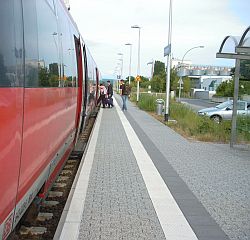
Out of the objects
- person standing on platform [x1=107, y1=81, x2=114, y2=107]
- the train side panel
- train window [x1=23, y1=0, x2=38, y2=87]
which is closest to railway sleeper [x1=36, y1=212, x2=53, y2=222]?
the train side panel

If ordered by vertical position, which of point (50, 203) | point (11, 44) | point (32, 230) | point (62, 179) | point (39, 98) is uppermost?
point (11, 44)

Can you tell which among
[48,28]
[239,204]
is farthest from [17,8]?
[239,204]

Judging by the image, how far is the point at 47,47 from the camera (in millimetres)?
4879

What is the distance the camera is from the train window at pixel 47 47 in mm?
4316

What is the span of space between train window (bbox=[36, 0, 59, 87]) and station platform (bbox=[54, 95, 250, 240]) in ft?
5.83

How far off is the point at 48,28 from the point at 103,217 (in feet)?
Result: 8.17

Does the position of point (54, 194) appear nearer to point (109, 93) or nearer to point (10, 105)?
point (10, 105)

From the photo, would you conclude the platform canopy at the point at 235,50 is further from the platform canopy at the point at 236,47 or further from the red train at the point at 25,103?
the red train at the point at 25,103

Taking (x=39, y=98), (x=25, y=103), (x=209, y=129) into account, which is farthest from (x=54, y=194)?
(x=209, y=129)

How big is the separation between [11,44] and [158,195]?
4.26m

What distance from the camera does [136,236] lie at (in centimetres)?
474

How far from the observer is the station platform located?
4968 mm

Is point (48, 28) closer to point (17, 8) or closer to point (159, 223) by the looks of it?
point (17, 8)

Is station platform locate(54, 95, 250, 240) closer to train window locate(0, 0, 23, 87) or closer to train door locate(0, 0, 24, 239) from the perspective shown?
train door locate(0, 0, 24, 239)
